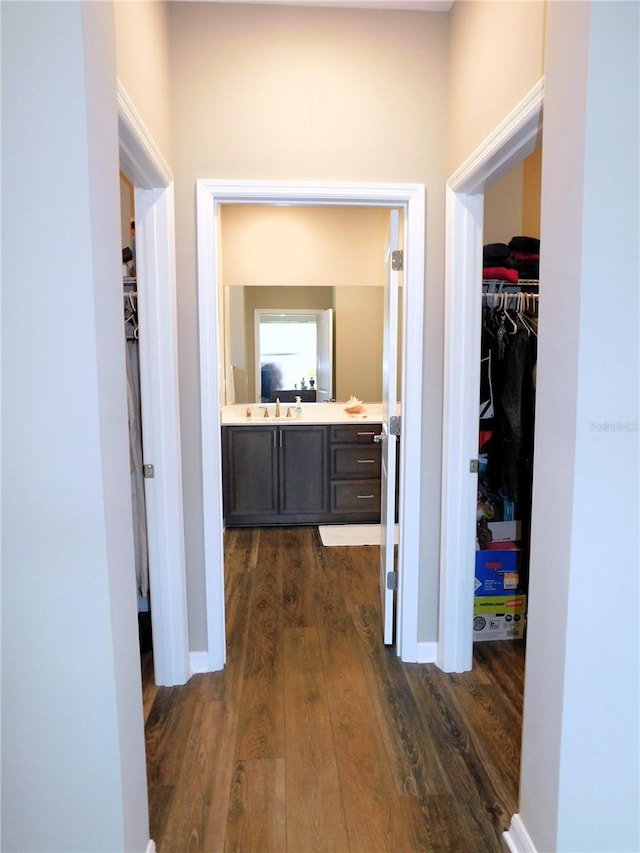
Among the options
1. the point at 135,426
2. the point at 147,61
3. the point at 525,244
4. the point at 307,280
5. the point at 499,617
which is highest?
the point at 147,61

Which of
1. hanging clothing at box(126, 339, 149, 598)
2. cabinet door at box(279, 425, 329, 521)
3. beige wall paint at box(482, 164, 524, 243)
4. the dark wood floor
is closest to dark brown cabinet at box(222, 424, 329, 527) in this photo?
cabinet door at box(279, 425, 329, 521)

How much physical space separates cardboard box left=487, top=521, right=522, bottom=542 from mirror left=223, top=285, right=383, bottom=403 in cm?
221

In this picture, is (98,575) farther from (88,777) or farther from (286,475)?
(286,475)

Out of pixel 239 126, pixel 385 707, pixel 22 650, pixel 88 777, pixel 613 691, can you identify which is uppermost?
pixel 239 126

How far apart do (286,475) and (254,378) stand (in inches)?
37.1

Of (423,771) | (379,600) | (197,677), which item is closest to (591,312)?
(423,771)

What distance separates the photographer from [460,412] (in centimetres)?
231

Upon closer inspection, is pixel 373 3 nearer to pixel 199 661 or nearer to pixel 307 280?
pixel 307 280

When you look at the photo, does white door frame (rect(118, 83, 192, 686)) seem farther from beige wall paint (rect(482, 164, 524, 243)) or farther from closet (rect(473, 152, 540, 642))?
beige wall paint (rect(482, 164, 524, 243))

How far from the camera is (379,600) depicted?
3170 mm

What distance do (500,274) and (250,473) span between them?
98.3 inches

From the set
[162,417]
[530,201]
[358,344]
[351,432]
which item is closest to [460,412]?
[162,417]

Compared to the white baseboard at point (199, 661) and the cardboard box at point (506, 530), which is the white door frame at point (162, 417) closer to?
the white baseboard at point (199, 661)

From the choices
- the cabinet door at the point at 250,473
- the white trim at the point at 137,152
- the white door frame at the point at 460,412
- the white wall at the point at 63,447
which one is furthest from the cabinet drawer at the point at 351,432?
the white wall at the point at 63,447
